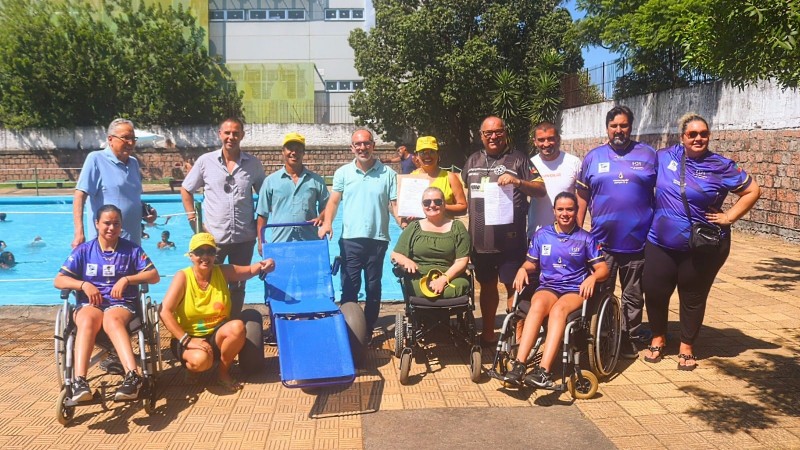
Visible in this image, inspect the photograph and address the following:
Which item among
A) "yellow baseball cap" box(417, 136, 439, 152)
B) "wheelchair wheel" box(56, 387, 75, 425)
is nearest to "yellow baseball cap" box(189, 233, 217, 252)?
"wheelchair wheel" box(56, 387, 75, 425)

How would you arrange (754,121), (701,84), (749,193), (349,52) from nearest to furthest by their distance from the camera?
(749,193) < (754,121) < (701,84) < (349,52)

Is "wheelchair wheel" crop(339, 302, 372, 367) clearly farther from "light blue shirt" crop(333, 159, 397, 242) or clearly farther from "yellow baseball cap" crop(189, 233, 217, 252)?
"yellow baseball cap" crop(189, 233, 217, 252)

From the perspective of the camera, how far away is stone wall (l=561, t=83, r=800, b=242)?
10.5m

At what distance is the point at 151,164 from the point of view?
28578 mm

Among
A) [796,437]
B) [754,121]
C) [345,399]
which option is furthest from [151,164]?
[796,437]

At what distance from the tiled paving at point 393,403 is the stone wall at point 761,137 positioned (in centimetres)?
577

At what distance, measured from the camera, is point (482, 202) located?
202 inches

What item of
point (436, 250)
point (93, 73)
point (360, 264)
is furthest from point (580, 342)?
point (93, 73)

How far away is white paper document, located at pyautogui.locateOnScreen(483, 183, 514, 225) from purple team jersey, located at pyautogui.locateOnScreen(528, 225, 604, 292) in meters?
0.39

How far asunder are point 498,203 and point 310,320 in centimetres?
168

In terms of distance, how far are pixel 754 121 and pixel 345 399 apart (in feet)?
32.7

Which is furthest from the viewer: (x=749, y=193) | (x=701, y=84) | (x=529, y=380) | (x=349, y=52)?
(x=349, y=52)

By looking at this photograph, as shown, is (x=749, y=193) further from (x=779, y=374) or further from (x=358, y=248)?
(x=358, y=248)

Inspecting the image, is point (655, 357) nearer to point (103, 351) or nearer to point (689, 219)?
point (689, 219)
